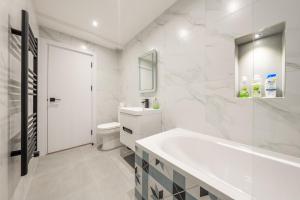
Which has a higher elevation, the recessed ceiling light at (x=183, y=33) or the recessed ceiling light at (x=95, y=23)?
the recessed ceiling light at (x=95, y=23)

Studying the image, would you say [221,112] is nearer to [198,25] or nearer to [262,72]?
[262,72]

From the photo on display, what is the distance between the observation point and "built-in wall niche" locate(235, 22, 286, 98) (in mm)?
956

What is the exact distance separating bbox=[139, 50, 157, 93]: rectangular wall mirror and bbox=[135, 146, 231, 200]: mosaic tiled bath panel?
1226 mm

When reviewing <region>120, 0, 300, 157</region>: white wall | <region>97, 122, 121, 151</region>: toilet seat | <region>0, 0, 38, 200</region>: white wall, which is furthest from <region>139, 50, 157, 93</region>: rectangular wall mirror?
<region>0, 0, 38, 200</region>: white wall

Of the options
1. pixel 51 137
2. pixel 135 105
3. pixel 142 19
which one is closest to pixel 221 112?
pixel 135 105

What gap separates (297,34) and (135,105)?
7.29ft

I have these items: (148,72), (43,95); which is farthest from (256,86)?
(43,95)

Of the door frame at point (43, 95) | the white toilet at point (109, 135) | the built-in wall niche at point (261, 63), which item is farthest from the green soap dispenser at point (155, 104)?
the door frame at point (43, 95)

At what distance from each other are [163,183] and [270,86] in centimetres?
113

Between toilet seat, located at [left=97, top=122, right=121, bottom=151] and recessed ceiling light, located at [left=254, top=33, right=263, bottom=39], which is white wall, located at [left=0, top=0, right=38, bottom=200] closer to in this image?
toilet seat, located at [left=97, top=122, right=121, bottom=151]

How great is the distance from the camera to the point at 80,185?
1412 mm

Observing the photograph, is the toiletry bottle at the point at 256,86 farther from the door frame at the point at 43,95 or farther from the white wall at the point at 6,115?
the door frame at the point at 43,95

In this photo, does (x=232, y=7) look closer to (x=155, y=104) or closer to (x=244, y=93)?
(x=244, y=93)

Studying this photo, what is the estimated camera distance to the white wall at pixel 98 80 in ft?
6.89
